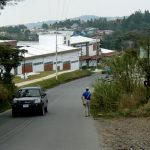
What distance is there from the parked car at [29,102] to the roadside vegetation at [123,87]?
3255 mm

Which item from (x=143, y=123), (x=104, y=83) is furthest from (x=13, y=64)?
(x=143, y=123)

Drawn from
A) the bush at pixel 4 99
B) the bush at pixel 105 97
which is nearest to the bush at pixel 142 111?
the bush at pixel 105 97

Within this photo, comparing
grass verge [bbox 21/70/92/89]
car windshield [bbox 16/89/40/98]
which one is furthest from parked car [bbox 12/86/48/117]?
grass verge [bbox 21/70/92/89]

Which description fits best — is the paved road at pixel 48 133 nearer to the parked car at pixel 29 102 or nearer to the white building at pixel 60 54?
the parked car at pixel 29 102

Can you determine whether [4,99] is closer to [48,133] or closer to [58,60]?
[48,133]

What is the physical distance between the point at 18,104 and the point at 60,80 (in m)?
48.5

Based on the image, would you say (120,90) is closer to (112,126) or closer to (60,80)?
(112,126)

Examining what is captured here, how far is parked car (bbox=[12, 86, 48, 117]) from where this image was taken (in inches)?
1102

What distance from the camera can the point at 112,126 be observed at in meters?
22.9

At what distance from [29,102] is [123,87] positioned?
638 cm

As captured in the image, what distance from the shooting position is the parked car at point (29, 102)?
28.0m

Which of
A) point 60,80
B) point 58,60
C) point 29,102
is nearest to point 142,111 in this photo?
point 29,102

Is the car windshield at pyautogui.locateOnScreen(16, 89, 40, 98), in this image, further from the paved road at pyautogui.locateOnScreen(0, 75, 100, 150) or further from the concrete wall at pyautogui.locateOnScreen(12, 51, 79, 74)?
the concrete wall at pyautogui.locateOnScreen(12, 51, 79, 74)

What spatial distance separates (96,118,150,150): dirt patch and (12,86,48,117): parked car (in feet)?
13.1
